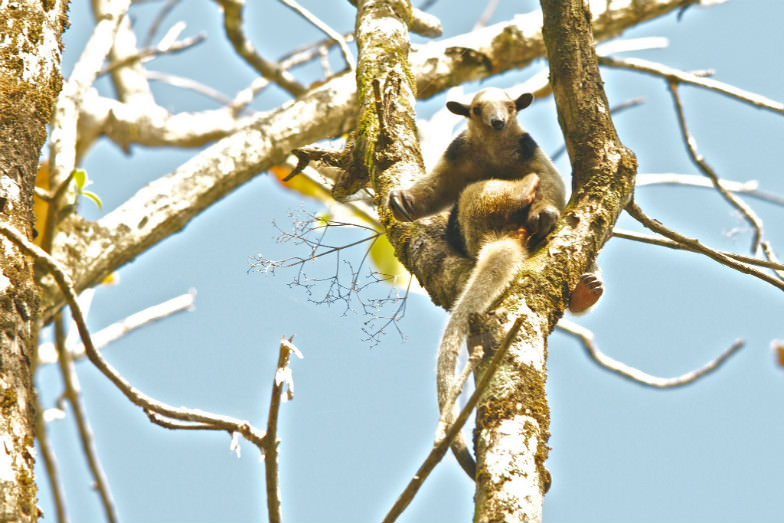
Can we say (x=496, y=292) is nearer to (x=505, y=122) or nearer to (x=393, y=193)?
(x=393, y=193)

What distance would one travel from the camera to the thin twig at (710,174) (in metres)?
5.12

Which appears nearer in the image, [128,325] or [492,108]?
[492,108]

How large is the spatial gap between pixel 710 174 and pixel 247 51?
548 centimetres

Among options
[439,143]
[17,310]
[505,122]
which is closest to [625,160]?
[505,122]

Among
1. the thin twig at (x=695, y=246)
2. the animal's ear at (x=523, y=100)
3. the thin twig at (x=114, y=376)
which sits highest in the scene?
the animal's ear at (x=523, y=100)

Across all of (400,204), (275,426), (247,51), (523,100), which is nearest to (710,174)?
(523,100)

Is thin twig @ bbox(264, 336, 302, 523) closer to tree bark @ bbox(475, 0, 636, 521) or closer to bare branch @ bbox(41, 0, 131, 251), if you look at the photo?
tree bark @ bbox(475, 0, 636, 521)

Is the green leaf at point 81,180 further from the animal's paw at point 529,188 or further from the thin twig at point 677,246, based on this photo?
the thin twig at point 677,246

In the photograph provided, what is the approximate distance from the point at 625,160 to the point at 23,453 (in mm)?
2388

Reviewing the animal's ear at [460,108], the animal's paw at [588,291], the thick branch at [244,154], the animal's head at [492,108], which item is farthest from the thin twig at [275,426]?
the thick branch at [244,154]

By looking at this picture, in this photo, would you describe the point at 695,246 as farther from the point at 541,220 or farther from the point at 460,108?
the point at 460,108

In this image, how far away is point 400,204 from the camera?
3.87 metres

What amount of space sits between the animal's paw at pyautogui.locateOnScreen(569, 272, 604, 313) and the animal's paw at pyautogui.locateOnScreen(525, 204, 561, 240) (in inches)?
11.6

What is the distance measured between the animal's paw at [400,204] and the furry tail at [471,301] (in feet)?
1.28
